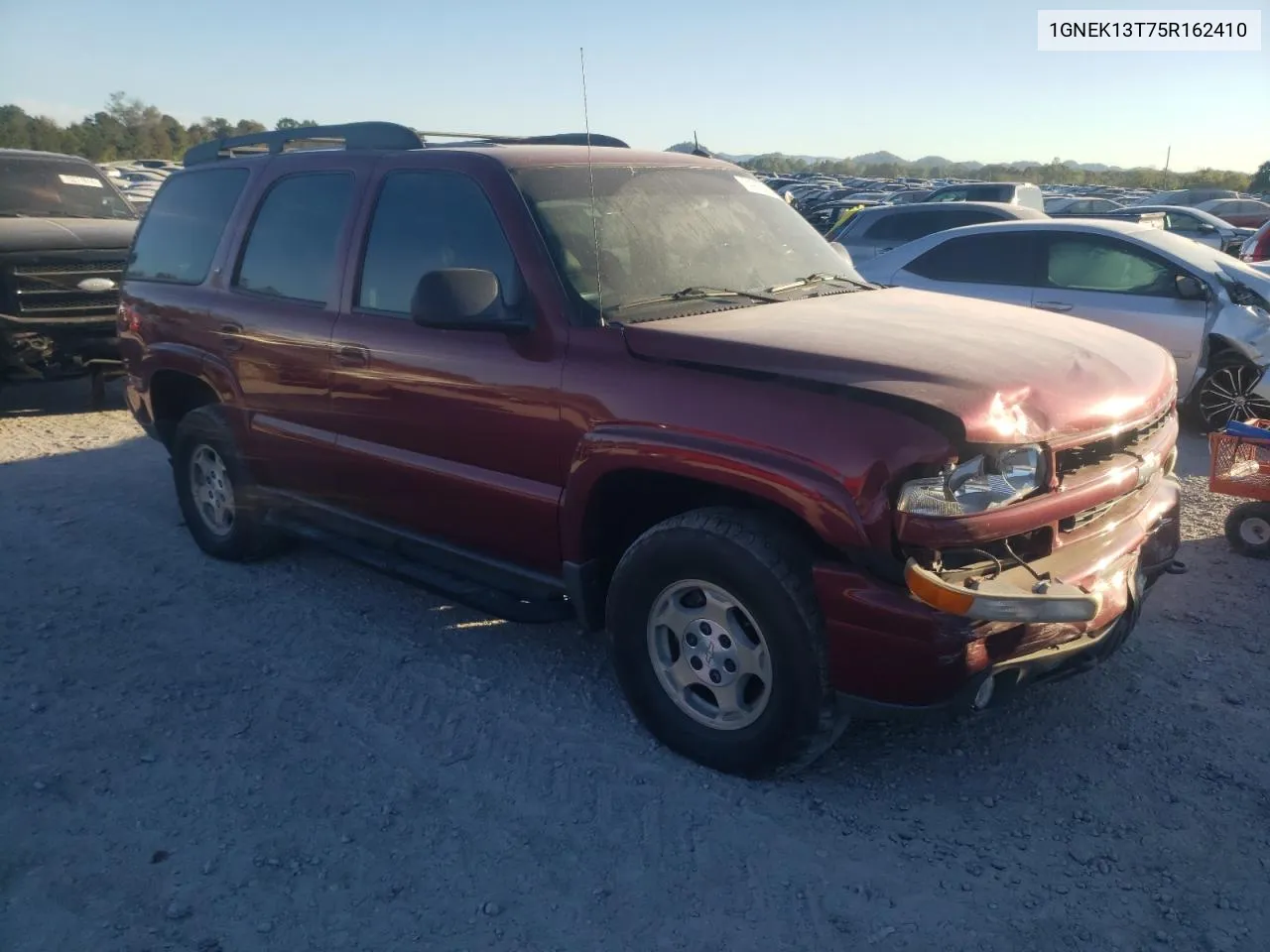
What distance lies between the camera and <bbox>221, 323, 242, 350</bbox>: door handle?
4955 mm

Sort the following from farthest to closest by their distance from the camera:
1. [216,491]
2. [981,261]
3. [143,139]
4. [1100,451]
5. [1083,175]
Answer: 1. [1083,175]
2. [143,139]
3. [981,261]
4. [216,491]
5. [1100,451]

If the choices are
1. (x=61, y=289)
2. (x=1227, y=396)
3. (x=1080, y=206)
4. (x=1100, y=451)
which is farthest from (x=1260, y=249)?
(x=61, y=289)

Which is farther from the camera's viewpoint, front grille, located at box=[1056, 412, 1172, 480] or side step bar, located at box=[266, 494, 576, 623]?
side step bar, located at box=[266, 494, 576, 623]

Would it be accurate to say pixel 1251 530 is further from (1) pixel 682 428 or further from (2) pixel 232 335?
(2) pixel 232 335

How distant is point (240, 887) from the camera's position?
118 inches

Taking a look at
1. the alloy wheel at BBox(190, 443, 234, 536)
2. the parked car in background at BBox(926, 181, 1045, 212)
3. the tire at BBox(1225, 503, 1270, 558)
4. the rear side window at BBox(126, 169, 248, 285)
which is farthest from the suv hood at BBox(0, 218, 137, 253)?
the parked car in background at BBox(926, 181, 1045, 212)

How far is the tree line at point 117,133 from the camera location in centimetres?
4712

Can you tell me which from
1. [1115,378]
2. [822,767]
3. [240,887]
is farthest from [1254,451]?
[240,887]

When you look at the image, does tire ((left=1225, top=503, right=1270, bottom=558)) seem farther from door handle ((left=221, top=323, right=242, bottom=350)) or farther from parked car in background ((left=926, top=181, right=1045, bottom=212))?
parked car in background ((left=926, top=181, right=1045, bottom=212))

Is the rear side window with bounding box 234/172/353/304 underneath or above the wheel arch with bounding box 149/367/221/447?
above

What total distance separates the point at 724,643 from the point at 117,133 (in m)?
65.7

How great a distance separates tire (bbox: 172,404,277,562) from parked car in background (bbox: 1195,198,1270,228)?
81.3 ft

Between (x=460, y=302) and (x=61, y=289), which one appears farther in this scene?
(x=61, y=289)

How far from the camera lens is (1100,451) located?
3.29m
